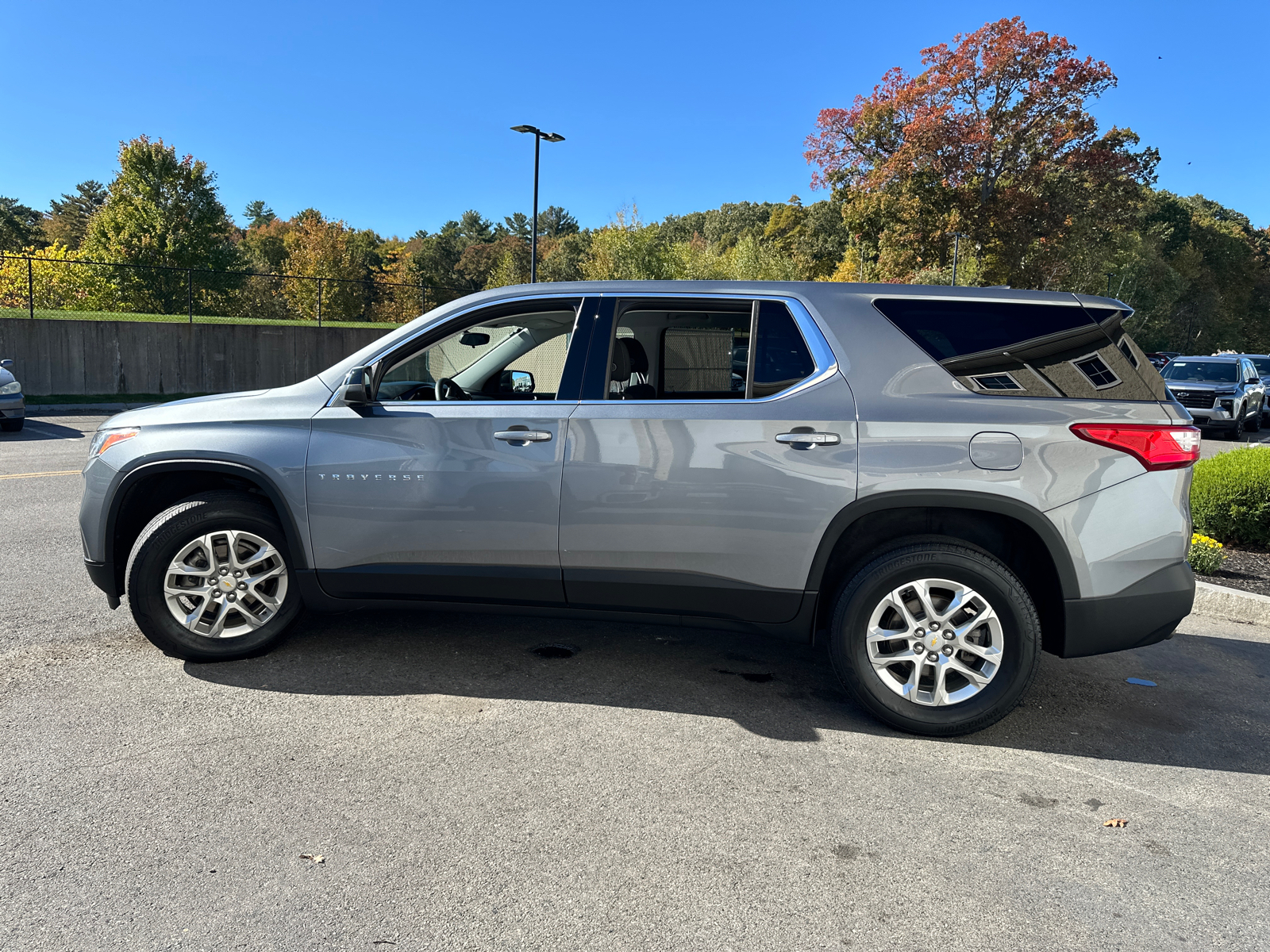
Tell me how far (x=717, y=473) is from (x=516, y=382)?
1.43 m

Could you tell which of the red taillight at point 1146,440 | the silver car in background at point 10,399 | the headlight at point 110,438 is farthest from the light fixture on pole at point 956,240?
the headlight at point 110,438

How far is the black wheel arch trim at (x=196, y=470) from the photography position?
4.04 metres

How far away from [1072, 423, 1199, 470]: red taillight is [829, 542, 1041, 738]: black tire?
644mm

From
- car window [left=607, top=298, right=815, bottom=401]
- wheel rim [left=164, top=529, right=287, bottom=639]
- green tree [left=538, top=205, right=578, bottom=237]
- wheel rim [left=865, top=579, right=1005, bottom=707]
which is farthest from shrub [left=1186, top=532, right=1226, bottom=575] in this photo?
green tree [left=538, top=205, right=578, bottom=237]

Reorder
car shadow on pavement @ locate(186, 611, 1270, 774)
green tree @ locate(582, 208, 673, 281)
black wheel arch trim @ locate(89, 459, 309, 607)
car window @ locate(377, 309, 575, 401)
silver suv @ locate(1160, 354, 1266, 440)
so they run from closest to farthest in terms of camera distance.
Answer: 1. car shadow on pavement @ locate(186, 611, 1270, 774)
2. black wheel arch trim @ locate(89, 459, 309, 607)
3. car window @ locate(377, 309, 575, 401)
4. silver suv @ locate(1160, 354, 1266, 440)
5. green tree @ locate(582, 208, 673, 281)

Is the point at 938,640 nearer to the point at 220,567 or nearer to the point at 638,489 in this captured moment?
the point at 638,489

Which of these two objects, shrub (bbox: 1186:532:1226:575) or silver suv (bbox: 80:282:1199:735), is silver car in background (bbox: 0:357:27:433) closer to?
silver suv (bbox: 80:282:1199:735)

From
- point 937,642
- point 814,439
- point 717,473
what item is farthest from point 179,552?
point 937,642

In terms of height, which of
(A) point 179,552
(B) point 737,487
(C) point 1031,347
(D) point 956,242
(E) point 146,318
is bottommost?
(A) point 179,552

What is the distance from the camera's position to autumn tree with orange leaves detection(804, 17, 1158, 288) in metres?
32.0

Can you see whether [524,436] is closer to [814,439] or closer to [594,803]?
[814,439]

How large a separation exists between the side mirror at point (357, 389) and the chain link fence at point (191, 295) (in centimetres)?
2150

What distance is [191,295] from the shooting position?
23438mm

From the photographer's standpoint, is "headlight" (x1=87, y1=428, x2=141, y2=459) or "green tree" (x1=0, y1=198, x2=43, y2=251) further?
"green tree" (x1=0, y1=198, x2=43, y2=251)
